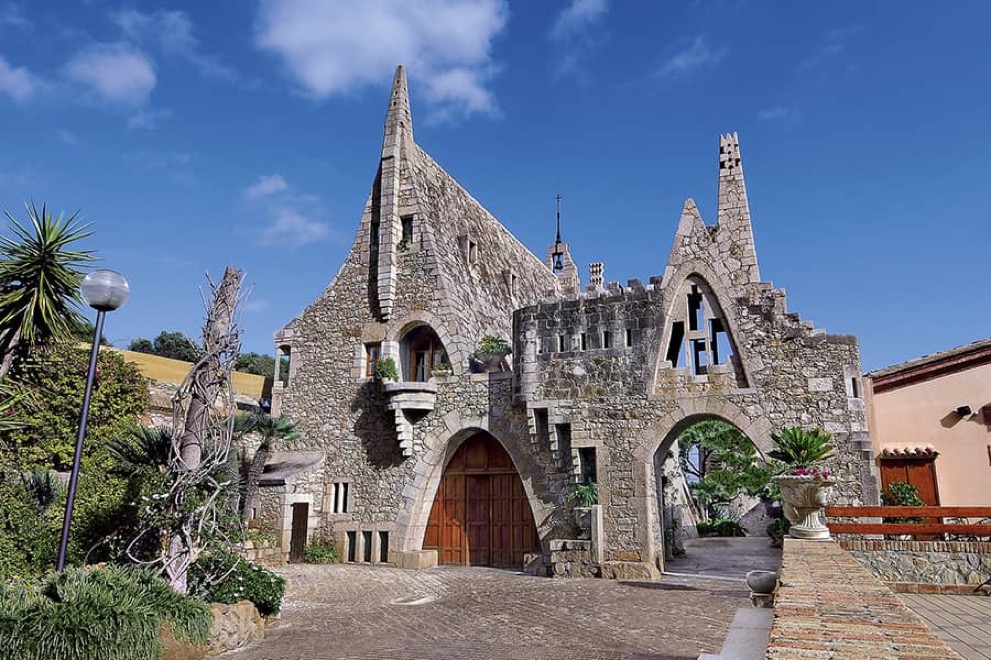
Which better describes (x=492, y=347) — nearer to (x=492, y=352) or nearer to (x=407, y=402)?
(x=492, y=352)

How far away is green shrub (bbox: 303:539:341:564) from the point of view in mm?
16641

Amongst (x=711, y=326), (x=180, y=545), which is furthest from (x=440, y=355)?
(x=180, y=545)

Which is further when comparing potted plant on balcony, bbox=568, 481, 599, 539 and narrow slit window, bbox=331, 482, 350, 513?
narrow slit window, bbox=331, 482, 350, 513

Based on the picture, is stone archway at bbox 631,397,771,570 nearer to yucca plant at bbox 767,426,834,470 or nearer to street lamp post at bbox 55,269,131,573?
yucca plant at bbox 767,426,834,470

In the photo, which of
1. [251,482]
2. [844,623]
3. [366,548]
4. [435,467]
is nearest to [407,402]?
[435,467]

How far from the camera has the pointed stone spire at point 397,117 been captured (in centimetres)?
1853

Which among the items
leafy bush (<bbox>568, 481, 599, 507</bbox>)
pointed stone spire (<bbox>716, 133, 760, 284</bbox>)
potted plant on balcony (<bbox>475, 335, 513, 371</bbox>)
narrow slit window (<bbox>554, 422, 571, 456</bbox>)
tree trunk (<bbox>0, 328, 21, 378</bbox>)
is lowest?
leafy bush (<bbox>568, 481, 599, 507</bbox>)

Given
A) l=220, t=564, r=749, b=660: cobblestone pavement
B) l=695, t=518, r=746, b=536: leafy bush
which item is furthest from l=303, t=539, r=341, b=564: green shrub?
l=695, t=518, r=746, b=536: leafy bush

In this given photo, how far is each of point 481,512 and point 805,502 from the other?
8.58 m

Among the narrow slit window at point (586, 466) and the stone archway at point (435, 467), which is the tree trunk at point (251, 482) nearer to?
the stone archway at point (435, 467)

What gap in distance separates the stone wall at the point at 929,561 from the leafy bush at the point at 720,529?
17.6m

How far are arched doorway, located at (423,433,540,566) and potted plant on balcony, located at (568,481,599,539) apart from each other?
2.03 meters

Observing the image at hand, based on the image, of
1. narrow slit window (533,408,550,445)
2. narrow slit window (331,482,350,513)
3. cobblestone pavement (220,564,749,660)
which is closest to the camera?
cobblestone pavement (220,564,749,660)

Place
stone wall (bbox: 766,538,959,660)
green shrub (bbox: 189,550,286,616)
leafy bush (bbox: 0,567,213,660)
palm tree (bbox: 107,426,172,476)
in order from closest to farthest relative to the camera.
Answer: stone wall (bbox: 766,538,959,660) → leafy bush (bbox: 0,567,213,660) → green shrub (bbox: 189,550,286,616) → palm tree (bbox: 107,426,172,476)
